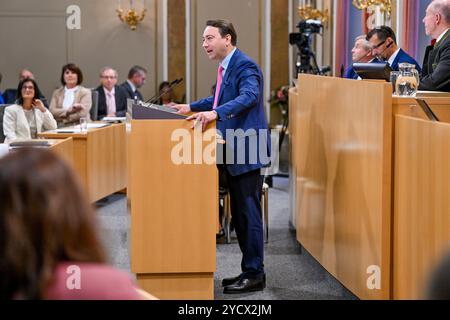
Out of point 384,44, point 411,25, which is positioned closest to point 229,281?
point 384,44

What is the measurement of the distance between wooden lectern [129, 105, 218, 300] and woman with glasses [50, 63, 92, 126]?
4289mm

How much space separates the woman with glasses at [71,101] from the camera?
27.9ft

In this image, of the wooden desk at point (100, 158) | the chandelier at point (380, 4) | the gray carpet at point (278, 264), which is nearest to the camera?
the gray carpet at point (278, 264)

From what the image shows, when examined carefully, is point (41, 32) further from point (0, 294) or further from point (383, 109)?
point (0, 294)

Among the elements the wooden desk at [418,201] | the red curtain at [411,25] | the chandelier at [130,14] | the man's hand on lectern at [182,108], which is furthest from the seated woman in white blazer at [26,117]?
the chandelier at [130,14]

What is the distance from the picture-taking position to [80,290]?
4.61 ft

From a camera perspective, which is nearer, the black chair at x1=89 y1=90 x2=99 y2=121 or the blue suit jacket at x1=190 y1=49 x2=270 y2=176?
the blue suit jacket at x1=190 y1=49 x2=270 y2=176

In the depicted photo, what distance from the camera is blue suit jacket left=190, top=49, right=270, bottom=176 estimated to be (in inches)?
181

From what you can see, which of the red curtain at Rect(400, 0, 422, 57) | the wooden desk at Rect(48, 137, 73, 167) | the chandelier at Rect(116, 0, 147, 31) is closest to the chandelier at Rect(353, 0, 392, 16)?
the red curtain at Rect(400, 0, 422, 57)

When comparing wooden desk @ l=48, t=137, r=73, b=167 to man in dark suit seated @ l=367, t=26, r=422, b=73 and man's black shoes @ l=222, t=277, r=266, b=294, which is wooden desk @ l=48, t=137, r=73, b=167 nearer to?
man's black shoes @ l=222, t=277, r=266, b=294

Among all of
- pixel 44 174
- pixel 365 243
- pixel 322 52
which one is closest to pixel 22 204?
pixel 44 174

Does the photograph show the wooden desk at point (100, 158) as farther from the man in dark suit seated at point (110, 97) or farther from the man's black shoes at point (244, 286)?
the man's black shoes at point (244, 286)

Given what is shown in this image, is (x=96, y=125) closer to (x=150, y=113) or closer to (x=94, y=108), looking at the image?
(x=94, y=108)

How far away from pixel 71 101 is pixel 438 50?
488 centimetres
